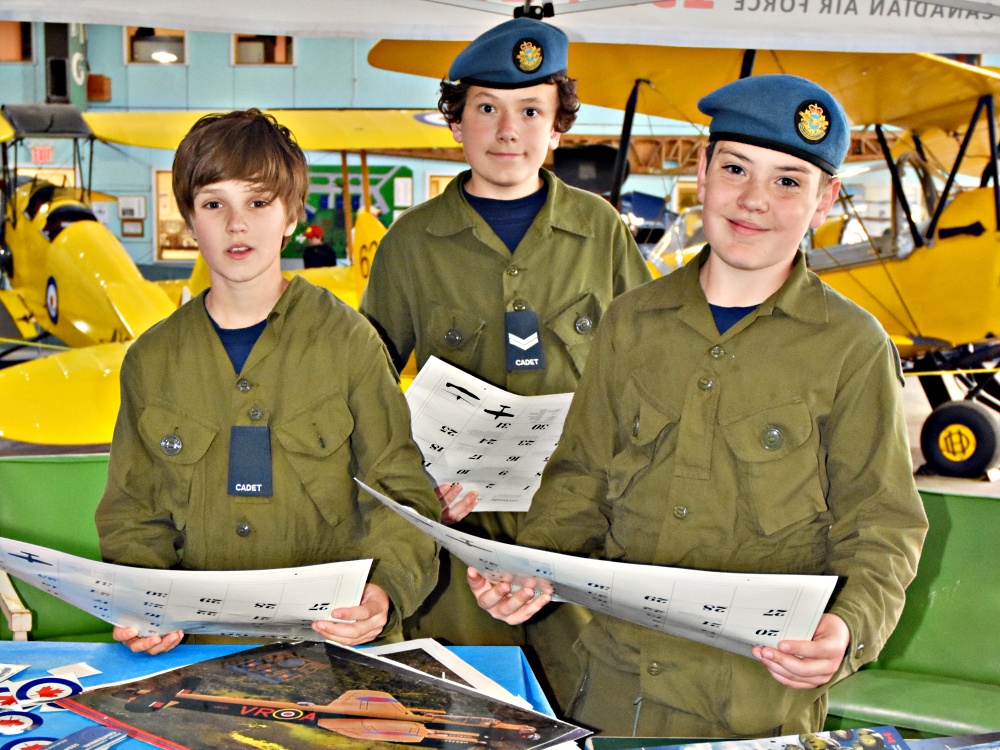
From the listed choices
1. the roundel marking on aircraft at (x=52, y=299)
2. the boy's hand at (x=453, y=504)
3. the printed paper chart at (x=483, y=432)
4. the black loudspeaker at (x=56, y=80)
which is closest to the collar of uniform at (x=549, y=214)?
the printed paper chart at (x=483, y=432)

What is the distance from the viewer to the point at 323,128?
450 inches

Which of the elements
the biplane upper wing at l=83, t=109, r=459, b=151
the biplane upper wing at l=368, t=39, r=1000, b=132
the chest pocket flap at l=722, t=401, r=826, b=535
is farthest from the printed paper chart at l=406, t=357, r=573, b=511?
the biplane upper wing at l=83, t=109, r=459, b=151

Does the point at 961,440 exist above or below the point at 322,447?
below

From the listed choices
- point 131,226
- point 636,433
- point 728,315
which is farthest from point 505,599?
point 131,226

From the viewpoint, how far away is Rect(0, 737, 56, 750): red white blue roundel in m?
1.05

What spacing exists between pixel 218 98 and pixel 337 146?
27.9 feet

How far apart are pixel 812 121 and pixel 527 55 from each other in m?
0.78

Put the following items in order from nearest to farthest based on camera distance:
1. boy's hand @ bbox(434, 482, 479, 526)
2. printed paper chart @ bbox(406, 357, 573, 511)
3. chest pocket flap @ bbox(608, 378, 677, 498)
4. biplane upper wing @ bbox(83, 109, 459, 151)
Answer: chest pocket flap @ bbox(608, 378, 677, 498)
printed paper chart @ bbox(406, 357, 573, 511)
boy's hand @ bbox(434, 482, 479, 526)
biplane upper wing @ bbox(83, 109, 459, 151)

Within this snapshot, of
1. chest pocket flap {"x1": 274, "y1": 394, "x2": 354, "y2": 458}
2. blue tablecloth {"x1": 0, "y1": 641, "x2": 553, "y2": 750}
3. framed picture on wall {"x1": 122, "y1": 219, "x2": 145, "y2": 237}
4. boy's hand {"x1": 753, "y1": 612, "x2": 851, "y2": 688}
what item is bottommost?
framed picture on wall {"x1": 122, "y1": 219, "x2": 145, "y2": 237}

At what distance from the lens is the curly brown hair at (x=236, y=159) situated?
1418 mm

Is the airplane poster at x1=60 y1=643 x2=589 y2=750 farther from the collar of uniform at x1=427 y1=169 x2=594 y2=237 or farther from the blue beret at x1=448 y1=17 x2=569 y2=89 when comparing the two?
the blue beret at x1=448 y1=17 x2=569 y2=89

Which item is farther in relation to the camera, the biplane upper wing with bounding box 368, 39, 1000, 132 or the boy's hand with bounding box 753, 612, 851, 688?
the biplane upper wing with bounding box 368, 39, 1000, 132

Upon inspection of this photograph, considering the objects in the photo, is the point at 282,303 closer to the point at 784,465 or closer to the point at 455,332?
the point at 455,332

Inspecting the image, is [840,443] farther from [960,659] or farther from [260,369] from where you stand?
[960,659]
